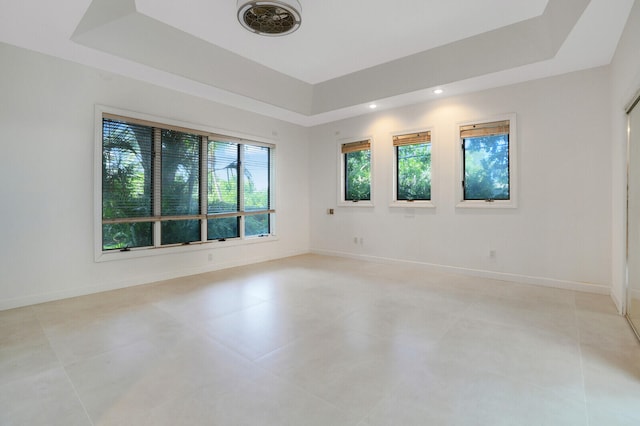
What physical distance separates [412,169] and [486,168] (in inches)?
48.1

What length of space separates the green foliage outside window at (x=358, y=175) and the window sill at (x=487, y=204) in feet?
6.01

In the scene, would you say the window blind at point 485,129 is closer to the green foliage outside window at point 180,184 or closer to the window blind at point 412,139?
the window blind at point 412,139

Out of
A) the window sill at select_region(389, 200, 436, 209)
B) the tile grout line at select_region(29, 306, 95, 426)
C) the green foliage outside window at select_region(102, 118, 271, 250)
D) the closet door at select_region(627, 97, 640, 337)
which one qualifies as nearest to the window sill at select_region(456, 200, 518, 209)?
the window sill at select_region(389, 200, 436, 209)

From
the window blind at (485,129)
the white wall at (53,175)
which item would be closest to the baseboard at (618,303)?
the window blind at (485,129)

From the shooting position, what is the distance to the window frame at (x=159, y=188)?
4.07m

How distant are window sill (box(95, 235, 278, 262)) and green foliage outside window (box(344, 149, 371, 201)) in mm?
1913

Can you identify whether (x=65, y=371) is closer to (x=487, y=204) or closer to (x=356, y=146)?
(x=487, y=204)

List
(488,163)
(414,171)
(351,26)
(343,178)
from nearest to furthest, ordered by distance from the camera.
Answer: (351,26)
(488,163)
(414,171)
(343,178)

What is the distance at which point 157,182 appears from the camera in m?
4.70

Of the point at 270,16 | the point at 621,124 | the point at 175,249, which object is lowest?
the point at 175,249

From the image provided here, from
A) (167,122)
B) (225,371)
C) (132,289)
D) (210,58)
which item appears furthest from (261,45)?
(225,371)

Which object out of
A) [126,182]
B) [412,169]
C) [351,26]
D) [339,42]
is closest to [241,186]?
[126,182]

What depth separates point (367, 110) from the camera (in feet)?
19.5

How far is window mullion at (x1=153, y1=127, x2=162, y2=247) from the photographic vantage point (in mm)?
4672
